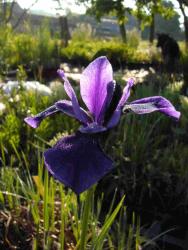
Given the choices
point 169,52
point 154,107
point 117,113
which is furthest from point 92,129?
point 169,52

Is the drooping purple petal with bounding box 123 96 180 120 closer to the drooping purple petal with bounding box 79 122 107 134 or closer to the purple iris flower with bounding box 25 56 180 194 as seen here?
the purple iris flower with bounding box 25 56 180 194

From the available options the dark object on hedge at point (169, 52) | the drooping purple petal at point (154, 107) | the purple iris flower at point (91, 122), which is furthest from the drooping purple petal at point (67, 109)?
the dark object on hedge at point (169, 52)

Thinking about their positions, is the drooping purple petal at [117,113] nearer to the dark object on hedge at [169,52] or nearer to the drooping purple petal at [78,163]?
the drooping purple petal at [78,163]

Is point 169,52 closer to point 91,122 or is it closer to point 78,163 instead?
point 91,122

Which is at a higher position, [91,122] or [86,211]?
[91,122]

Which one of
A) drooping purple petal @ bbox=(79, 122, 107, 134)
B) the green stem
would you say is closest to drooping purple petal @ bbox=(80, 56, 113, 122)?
drooping purple petal @ bbox=(79, 122, 107, 134)

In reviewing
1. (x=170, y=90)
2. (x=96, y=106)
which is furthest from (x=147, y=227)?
(x=170, y=90)

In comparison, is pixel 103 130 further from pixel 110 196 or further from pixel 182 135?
pixel 182 135
